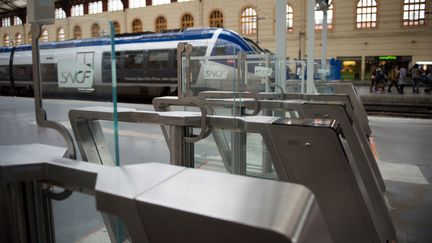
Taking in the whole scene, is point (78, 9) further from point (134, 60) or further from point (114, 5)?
point (134, 60)

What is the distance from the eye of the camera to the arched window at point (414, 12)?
23.1m

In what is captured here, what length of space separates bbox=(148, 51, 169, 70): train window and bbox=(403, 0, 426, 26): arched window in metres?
18.6

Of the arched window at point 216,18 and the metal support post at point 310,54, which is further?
the arched window at point 216,18

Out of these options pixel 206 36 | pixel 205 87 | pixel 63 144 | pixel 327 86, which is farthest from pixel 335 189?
pixel 206 36

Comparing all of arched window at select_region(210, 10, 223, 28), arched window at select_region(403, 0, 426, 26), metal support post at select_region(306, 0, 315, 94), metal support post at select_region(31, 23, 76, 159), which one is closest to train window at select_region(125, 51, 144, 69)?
metal support post at select_region(306, 0, 315, 94)

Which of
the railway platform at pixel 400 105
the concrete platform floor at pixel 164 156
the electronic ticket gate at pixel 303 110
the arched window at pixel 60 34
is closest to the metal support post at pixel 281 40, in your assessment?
the electronic ticket gate at pixel 303 110

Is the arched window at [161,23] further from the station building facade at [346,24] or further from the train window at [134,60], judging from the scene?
the train window at [134,60]

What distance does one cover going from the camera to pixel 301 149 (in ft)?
7.67

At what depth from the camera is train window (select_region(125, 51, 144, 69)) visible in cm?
1180

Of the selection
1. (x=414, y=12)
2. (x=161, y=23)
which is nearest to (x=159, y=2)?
(x=161, y=23)

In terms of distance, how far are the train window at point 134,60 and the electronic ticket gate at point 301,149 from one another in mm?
9526

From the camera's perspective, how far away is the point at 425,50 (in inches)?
904

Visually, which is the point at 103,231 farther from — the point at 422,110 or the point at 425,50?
the point at 425,50

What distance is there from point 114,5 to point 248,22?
1137cm
